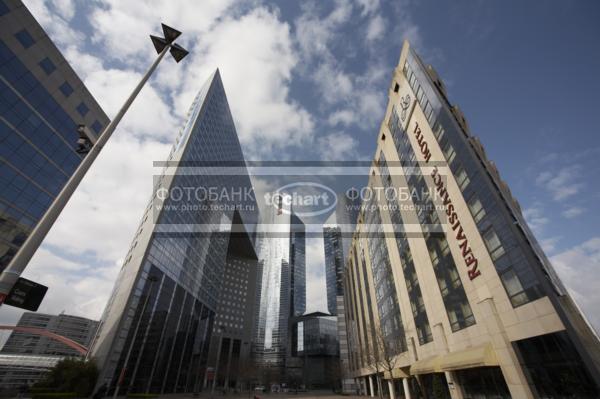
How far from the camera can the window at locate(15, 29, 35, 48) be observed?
103 ft

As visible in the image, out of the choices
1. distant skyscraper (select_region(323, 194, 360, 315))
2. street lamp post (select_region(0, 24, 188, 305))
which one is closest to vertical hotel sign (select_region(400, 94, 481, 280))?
street lamp post (select_region(0, 24, 188, 305))

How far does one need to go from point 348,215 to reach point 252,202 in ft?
176

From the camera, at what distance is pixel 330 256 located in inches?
7269

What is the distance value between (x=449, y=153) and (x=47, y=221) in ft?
97.5

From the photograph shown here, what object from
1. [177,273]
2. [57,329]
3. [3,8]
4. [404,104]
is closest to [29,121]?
[3,8]

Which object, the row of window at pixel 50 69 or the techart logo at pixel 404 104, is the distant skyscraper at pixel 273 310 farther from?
the techart logo at pixel 404 104

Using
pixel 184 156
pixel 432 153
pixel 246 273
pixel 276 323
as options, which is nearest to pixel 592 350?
pixel 432 153

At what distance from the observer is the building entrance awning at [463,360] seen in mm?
19016

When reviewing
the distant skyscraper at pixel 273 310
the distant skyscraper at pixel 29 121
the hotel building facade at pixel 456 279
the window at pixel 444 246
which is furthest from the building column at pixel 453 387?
the distant skyscraper at pixel 273 310

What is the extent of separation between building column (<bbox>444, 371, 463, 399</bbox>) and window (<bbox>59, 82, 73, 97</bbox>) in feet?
193

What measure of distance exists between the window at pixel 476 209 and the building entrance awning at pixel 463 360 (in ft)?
31.9

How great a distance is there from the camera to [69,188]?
7.45 metres

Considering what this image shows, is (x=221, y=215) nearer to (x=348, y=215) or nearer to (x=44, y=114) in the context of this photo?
(x=44, y=114)

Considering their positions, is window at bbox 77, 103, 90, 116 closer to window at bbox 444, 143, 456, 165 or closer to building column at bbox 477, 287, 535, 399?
window at bbox 444, 143, 456, 165
